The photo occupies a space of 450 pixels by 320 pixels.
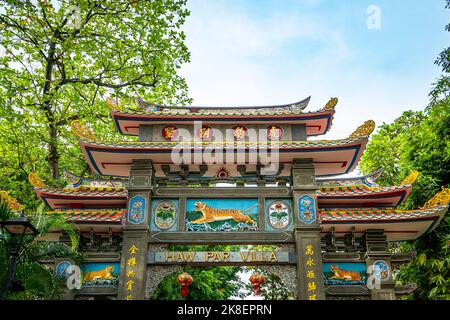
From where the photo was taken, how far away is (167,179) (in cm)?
964

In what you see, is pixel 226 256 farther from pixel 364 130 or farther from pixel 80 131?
pixel 80 131

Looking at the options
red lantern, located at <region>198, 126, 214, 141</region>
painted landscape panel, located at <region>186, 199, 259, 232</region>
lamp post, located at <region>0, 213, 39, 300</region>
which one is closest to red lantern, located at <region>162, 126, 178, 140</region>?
red lantern, located at <region>198, 126, 214, 141</region>

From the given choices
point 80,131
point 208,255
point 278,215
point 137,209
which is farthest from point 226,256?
point 80,131

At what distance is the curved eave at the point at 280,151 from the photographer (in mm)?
9117

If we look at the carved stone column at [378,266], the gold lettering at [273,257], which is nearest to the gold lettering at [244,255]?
the gold lettering at [273,257]

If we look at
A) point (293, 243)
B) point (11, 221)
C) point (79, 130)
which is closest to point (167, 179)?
point (79, 130)

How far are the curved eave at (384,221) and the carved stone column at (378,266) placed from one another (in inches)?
9.3

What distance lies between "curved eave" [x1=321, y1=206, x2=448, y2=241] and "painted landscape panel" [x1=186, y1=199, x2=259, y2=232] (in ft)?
5.13

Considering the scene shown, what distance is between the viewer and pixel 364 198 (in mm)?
9250

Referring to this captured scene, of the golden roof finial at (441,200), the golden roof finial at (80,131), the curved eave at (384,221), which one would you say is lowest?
→ the curved eave at (384,221)

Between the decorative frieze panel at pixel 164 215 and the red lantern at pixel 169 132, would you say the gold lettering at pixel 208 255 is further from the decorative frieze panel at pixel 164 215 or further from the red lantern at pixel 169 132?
the red lantern at pixel 169 132

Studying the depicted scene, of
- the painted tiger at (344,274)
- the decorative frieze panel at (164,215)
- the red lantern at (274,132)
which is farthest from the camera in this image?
the red lantern at (274,132)

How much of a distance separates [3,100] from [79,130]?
4142 millimetres
